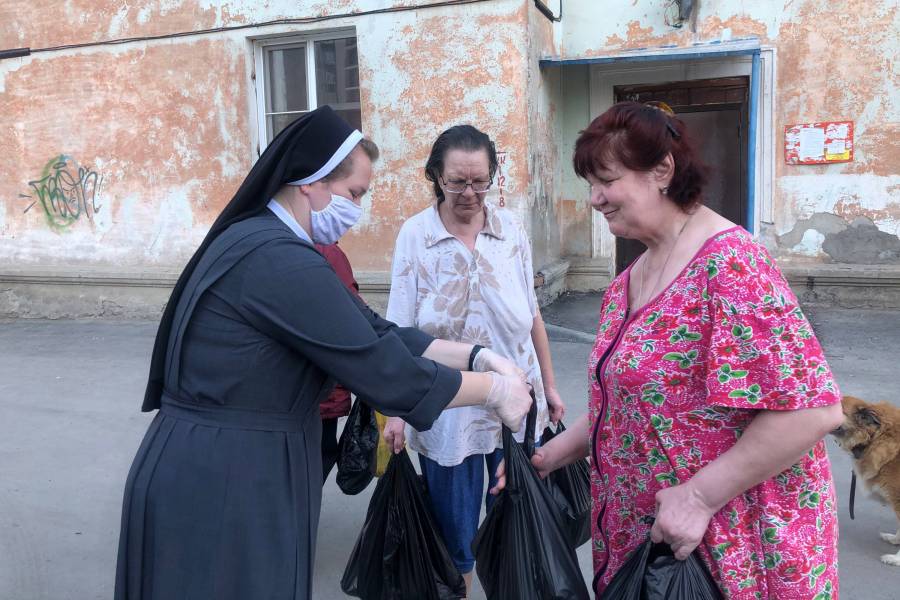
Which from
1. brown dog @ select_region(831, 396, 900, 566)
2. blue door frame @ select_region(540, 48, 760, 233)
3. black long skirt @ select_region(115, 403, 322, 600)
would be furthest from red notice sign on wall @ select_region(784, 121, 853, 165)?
black long skirt @ select_region(115, 403, 322, 600)

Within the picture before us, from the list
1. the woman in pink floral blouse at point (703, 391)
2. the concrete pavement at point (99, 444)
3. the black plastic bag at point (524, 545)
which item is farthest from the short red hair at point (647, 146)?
the concrete pavement at point (99, 444)

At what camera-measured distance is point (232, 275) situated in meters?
1.84

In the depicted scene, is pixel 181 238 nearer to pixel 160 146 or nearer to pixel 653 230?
pixel 160 146

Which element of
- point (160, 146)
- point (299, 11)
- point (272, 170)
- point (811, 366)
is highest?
point (299, 11)

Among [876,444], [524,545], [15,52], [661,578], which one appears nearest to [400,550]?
[524,545]

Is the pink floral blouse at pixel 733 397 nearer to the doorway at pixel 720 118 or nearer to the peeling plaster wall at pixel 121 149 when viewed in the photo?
the doorway at pixel 720 118

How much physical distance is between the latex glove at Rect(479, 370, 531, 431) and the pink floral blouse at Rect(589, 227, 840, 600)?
0.91 feet

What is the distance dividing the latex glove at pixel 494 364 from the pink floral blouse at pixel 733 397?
0.34 meters

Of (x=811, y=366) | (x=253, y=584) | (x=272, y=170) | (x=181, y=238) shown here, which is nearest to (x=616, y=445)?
(x=811, y=366)

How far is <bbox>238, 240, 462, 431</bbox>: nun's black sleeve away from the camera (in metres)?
1.80

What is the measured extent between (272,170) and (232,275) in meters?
0.31

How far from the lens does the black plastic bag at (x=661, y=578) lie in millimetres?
1750

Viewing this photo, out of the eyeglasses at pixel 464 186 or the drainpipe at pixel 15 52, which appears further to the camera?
the drainpipe at pixel 15 52

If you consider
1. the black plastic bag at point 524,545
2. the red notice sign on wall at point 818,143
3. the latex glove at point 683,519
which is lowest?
the black plastic bag at point 524,545
